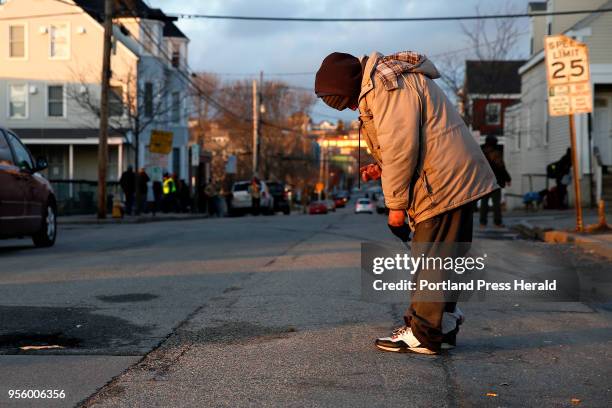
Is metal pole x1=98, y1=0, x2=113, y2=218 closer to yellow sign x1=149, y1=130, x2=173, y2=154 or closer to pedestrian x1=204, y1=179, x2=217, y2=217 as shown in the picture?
yellow sign x1=149, y1=130, x2=173, y2=154

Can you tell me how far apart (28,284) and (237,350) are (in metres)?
4.09

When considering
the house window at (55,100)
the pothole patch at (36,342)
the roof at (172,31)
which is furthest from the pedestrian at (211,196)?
the pothole patch at (36,342)

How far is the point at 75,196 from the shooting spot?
102 ft

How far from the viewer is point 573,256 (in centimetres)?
1247

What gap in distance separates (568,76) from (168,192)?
22759 mm

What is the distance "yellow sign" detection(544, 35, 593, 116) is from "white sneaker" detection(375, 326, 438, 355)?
10735 millimetres

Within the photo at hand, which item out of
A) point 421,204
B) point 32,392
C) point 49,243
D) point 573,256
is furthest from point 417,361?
point 49,243

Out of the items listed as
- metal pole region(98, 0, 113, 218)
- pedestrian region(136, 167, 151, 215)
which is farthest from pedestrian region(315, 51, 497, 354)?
pedestrian region(136, 167, 151, 215)

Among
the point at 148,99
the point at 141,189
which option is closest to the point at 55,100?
the point at 148,99

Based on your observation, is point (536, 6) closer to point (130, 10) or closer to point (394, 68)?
point (130, 10)

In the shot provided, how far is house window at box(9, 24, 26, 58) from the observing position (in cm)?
4200

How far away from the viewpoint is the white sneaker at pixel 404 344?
525 centimetres

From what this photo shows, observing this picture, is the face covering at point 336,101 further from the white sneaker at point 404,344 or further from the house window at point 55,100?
the house window at point 55,100

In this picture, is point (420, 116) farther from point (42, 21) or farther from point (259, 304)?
point (42, 21)
